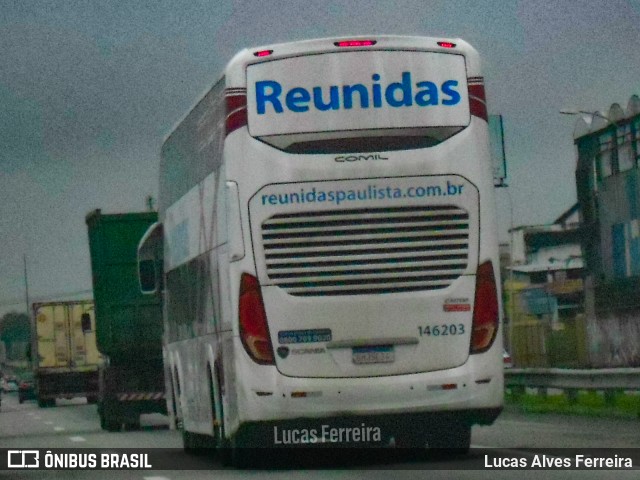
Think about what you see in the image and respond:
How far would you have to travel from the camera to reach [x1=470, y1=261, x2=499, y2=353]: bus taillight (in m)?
15.7

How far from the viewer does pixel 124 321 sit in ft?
101

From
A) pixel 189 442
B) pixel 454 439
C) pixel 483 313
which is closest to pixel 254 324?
pixel 483 313

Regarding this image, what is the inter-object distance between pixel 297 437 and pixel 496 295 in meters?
Result: 2.26

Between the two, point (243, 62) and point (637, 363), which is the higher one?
point (243, 62)

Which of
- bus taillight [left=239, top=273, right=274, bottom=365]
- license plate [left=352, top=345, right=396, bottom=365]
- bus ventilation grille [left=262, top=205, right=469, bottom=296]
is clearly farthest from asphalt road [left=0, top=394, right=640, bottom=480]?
bus ventilation grille [left=262, top=205, right=469, bottom=296]

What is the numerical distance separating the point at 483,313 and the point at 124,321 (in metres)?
15.8

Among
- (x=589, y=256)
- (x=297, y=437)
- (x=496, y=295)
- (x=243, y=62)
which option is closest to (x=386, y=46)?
(x=243, y=62)

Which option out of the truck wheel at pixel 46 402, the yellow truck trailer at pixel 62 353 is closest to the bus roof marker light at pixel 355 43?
the yellow truck trailer at pixel 62 353

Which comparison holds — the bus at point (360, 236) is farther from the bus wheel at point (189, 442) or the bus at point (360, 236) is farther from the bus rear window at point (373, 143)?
the bus wheel at point (189, 442)

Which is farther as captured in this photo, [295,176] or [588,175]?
[588,175]

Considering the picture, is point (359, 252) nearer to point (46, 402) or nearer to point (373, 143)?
point (373, 143)

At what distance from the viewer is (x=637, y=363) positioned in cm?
3553

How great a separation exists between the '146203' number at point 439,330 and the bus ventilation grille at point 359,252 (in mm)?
357

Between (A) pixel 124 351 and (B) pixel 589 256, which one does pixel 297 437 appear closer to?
(A) pixel 124 351
